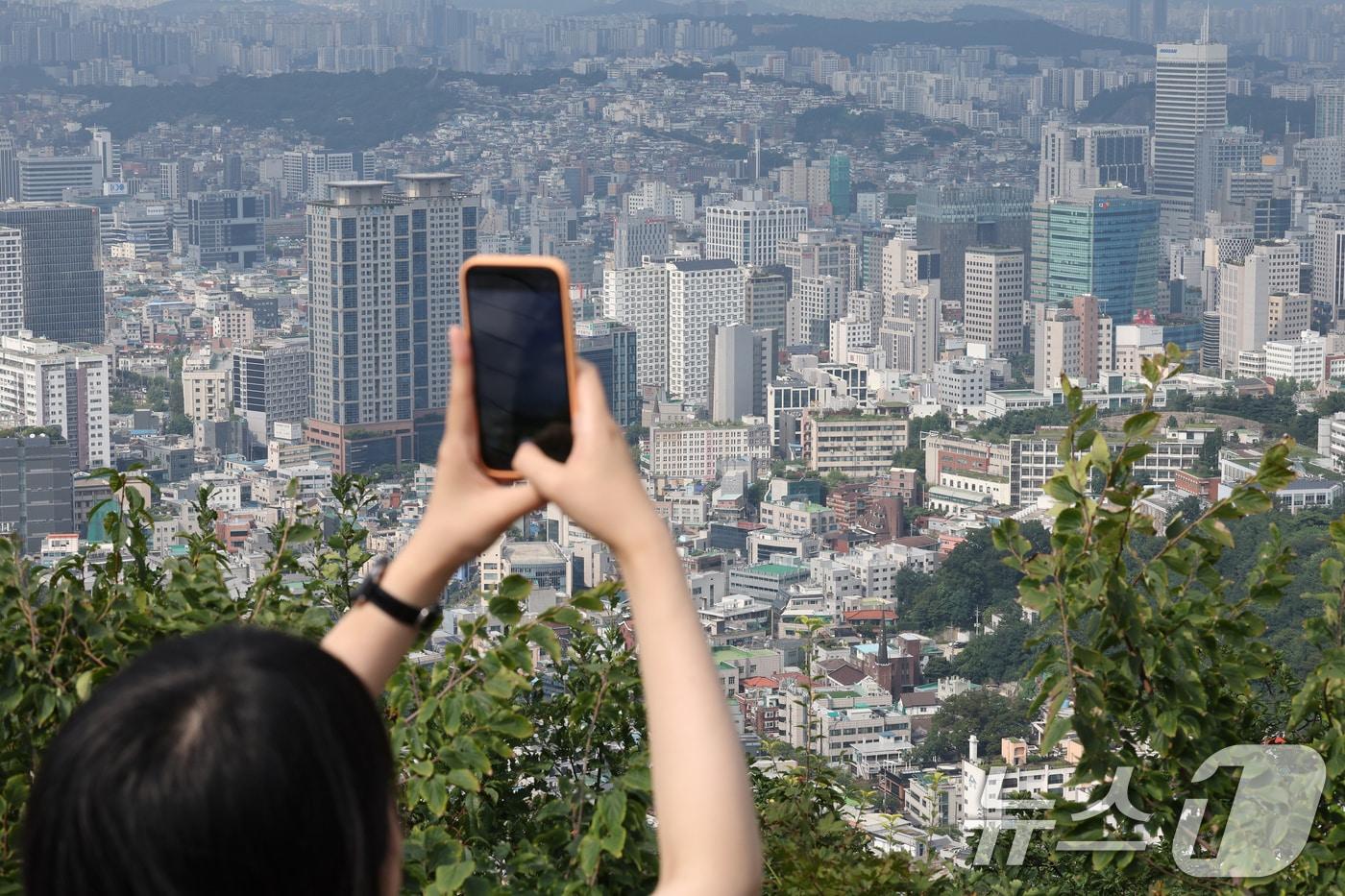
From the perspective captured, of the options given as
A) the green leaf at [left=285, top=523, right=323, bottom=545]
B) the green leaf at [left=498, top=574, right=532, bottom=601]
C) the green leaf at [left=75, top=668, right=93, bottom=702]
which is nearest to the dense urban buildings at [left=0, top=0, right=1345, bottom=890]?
the green leaf at [left=498, top=574, right=532, bottom=601]

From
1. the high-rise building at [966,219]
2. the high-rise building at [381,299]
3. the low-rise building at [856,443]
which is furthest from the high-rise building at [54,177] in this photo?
the low-rise building at [856,443]

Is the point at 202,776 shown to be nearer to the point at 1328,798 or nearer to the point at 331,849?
the point at 331,849

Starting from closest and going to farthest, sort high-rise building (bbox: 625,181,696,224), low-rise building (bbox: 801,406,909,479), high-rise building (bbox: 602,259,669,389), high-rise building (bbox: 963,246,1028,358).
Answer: low-rise building (bbox: 801,406,909,479) → high-rise building (bbox: 602,259,669,389) → high-rise building (bbox: 963,246,1028,358) → high-rise building (bbox: 625,181,696,224)

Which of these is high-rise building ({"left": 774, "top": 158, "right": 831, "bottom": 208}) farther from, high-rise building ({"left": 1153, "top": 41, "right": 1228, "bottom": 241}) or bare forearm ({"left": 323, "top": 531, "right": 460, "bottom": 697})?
bare forearm ({"left": 323, "top": 531, "right": 460, "bottom": 697})

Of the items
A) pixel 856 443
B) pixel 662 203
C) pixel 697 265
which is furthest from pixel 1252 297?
pixel 662 203

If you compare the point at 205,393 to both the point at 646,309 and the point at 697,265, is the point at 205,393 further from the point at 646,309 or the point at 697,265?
the point at 697,265

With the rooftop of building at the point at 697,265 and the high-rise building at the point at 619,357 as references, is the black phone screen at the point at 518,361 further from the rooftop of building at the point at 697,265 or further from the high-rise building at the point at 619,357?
the rooftop of building at the point at 697,265
